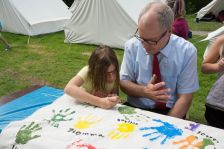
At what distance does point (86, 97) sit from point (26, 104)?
60 cm

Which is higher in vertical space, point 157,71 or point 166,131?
point 157,71

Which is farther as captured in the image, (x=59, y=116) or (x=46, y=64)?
(x=46, y=64)

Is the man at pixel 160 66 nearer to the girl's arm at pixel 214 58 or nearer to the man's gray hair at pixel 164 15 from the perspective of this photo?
the man's gray hair at pixel 164 15

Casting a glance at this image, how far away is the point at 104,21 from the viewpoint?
7699mm

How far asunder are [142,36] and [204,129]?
2.18ft

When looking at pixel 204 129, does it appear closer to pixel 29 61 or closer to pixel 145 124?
pixel 145 124

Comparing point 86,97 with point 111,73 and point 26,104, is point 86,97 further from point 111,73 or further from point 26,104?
point 26,104

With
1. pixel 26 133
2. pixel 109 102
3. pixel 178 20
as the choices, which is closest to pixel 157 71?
pixel 109 102

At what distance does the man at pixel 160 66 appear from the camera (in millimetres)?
1964

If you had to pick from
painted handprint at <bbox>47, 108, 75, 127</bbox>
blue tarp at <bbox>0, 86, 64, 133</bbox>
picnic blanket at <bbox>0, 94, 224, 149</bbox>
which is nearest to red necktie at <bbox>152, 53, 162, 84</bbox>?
picnic blanket at <bbox>0, 94, 224, 149</bbox>

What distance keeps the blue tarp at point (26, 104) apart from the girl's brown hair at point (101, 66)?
406 mm

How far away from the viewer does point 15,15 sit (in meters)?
9.05

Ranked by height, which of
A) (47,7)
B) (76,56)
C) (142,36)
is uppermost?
(142,36)

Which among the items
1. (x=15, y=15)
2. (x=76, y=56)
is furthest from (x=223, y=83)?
(x=15, y=15)
